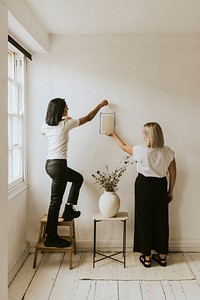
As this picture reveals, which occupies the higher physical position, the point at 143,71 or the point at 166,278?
the point at 143,71

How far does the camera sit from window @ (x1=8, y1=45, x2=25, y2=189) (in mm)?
3645

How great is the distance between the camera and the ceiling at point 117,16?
9.75 feet

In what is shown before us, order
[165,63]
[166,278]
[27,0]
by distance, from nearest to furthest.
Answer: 1. [27,0]
2. [166,278]
3. [165,63]

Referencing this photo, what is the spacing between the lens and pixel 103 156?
158 inches

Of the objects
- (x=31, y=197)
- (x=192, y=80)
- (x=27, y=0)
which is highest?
(x=27, y=0)

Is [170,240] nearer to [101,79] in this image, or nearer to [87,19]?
[101,79]

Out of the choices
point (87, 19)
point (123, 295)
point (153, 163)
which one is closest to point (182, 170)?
point (153, 163)

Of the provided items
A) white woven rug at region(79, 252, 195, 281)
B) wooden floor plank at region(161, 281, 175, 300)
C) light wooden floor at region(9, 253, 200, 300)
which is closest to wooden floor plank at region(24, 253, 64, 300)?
light wooden floor at region(9, 253, 200, 300)

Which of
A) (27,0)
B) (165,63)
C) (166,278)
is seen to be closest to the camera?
(27,0)

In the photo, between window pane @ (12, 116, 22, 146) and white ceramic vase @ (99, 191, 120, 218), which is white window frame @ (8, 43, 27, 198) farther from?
white ceramic vase @ (99, 191, 120, 218)

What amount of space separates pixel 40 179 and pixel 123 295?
A: 162 centimetres

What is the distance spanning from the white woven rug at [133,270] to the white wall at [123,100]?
0.36 metres

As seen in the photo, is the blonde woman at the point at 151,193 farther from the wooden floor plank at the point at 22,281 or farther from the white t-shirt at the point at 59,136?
the wooden floor plank at the point at 22,281

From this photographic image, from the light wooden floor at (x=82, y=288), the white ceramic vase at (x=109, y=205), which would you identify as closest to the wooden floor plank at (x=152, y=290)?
the light wooden floor at (x=82, y=288)
